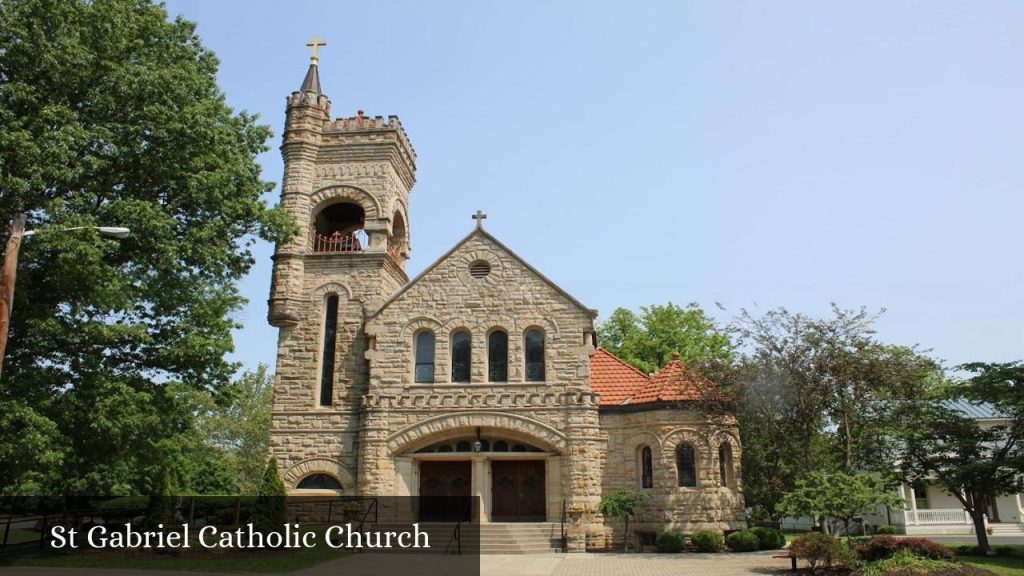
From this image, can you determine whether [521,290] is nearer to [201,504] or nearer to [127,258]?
[127,258]

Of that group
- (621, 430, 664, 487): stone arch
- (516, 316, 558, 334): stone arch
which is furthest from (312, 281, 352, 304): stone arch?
(621, 430, 664, 487): stone arch

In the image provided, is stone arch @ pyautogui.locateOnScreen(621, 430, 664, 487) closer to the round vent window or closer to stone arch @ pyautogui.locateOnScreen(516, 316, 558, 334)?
stone arch @ pyautogui.locateOnScreen(516, 316, 558, 334)

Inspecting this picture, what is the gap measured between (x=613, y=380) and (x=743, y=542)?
263 inches

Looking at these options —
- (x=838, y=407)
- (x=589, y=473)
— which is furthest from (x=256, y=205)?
(x=838, y=407)

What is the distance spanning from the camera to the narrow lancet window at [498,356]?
78.3 ft

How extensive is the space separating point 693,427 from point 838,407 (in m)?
4.37

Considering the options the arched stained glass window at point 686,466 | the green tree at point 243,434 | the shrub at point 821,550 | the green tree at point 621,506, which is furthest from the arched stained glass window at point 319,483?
the green tree at point 243,434

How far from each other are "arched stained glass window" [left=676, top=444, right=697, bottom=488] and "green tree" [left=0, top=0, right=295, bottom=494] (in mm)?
13470

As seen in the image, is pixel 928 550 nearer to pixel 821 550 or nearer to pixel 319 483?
pixel 821 550

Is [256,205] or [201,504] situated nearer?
[256,205]

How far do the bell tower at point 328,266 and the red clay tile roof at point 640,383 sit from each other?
7.89 metres

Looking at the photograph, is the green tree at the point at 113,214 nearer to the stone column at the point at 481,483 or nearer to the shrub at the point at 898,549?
the stone column at the point at 481,483

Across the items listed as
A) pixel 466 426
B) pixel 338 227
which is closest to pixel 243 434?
pixel 338 227

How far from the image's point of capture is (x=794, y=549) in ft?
53.4
